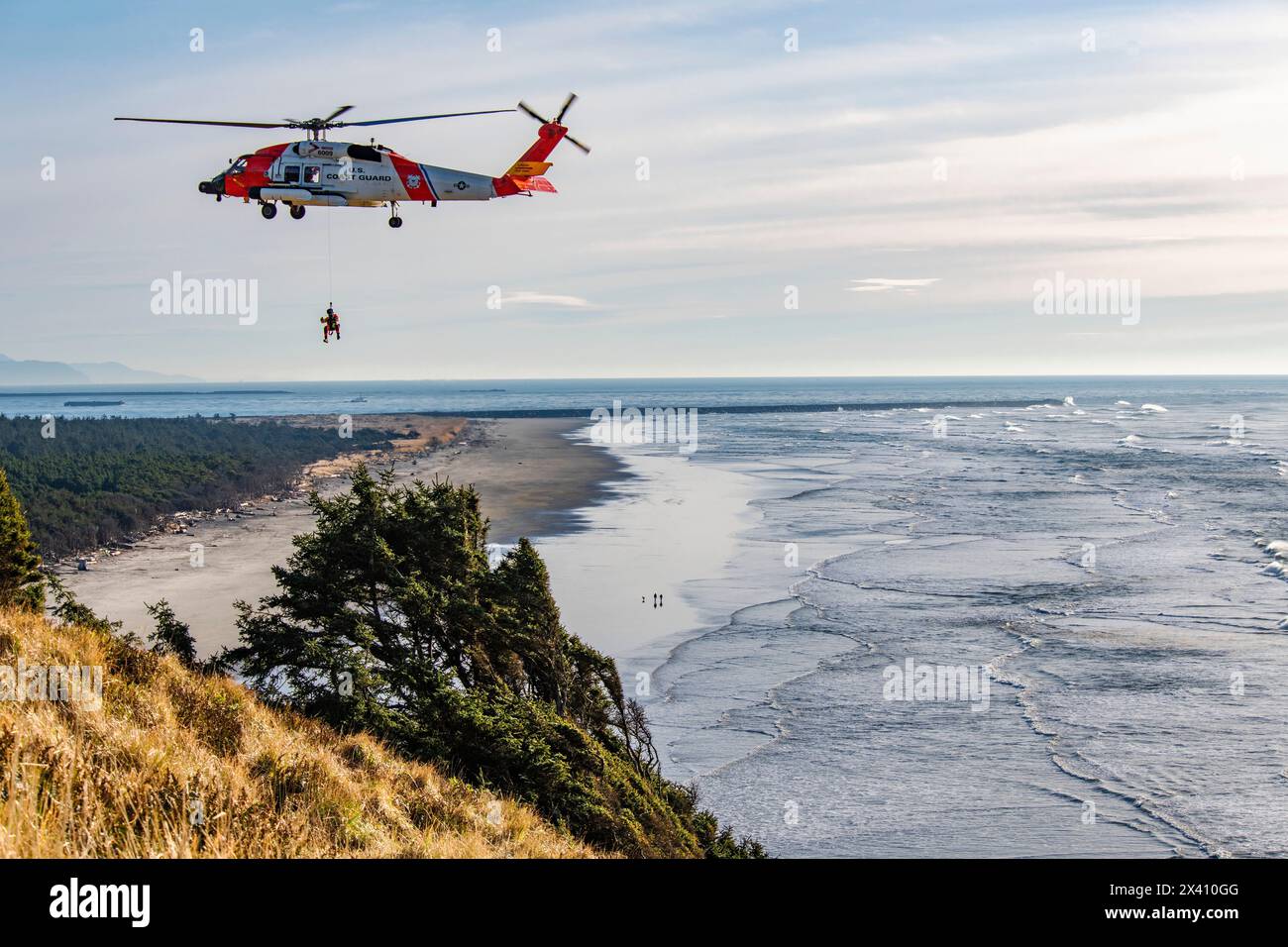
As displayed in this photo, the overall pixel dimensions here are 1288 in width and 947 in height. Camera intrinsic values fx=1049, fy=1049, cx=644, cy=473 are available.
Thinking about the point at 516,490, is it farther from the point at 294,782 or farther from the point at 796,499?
the point at 294,782

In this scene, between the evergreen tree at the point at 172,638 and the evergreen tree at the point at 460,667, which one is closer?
the evergreen tree at the point at 460,667

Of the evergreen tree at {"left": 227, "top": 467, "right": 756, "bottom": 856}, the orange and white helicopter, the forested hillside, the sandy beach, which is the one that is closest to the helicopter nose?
the orange and white helicopter

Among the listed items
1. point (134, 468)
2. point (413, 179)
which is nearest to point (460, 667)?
point (413, 179)

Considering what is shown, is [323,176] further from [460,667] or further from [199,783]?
[199,783]

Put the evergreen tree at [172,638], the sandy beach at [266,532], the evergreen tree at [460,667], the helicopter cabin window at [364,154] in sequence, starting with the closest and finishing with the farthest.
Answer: the evergreen tree at [460,667] < the evergreen tree at [172,638] < the helicopter cabin window at [364,154] < the sandy beach at [266,532]

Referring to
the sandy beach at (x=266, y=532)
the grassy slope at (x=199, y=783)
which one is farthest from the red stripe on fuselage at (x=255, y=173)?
the sandy beach at (x=266, y=532)

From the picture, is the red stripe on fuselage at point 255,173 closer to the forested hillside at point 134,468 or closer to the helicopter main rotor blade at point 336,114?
the helicopter main rotor blade at point 336,114

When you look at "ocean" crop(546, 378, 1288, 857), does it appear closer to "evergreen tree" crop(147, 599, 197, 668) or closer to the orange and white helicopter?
"evergreen tree" crop(147, 599, 197, 668)
